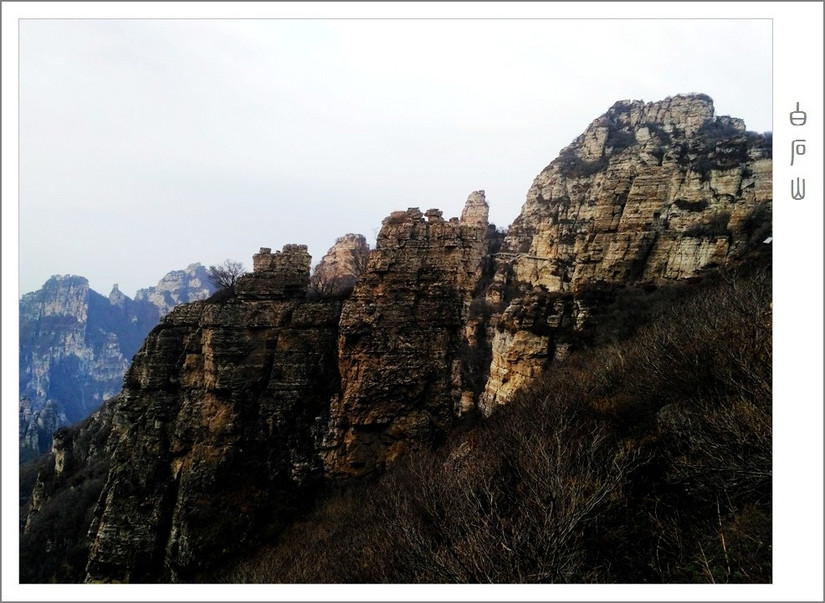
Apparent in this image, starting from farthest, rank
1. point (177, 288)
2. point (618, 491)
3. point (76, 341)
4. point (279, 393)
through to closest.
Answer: point (177, 288) < point (76, 341) < point (279, 393) < point (618, 491)

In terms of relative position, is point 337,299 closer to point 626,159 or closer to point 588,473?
point 588,473

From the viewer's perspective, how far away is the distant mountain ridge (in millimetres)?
83625

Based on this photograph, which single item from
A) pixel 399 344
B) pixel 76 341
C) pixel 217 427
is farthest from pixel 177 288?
pixel 399 344

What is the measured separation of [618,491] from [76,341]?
346 feet

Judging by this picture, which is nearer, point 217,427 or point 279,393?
point 217,427

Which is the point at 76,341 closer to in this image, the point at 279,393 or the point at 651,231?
the point at 279,393

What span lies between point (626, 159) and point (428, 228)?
19632 millimetres

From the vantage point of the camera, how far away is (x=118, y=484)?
65.3 ft

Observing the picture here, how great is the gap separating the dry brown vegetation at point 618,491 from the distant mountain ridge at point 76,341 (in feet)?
279

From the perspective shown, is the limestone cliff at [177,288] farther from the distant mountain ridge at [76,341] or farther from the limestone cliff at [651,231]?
the limestone cliff at [651,231]

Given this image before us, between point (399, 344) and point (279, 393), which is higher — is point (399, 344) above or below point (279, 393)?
above

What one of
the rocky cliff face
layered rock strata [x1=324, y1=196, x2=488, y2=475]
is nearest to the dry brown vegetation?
the rocky cliff face

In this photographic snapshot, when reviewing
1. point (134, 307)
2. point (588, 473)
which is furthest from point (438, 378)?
point (134, 307)

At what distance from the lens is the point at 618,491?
9531 millimetres
